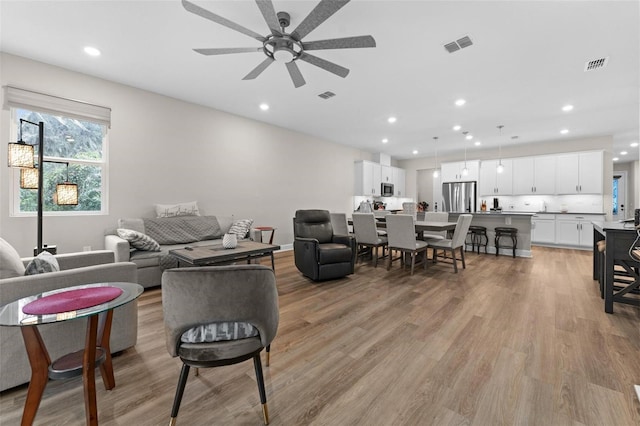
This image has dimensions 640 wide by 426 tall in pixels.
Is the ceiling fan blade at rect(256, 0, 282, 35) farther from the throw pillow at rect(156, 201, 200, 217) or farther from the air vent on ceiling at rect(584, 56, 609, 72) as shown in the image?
the air vent on ceiling at rect(584, 56, 609, 72)

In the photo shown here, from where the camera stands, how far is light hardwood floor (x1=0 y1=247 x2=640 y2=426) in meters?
1.43

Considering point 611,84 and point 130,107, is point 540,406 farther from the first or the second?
point 130,107

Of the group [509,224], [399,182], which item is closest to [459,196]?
[399,182]

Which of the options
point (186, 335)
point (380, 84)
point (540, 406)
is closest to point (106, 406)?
point (186, 335)

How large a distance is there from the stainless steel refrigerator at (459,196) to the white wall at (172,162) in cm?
436

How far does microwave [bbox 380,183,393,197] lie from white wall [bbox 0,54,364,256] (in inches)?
105

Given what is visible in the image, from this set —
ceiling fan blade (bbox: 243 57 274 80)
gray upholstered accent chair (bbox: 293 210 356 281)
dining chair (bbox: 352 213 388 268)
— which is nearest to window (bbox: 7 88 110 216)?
ceiling fan blade (bbox: 243 57 274 80)

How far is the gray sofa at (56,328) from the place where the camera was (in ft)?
4.90

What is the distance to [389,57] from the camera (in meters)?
3.17

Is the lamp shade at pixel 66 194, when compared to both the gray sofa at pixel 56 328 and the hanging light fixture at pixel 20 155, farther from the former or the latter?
the gray sofa at pixel 56 328

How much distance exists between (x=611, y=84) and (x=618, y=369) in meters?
4.08

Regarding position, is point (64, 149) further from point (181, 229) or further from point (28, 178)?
point (181, 229)

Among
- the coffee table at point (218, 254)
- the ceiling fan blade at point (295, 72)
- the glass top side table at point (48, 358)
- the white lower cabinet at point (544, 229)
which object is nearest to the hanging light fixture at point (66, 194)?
the coffee table at point (218, 254)

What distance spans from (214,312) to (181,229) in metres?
3.42
